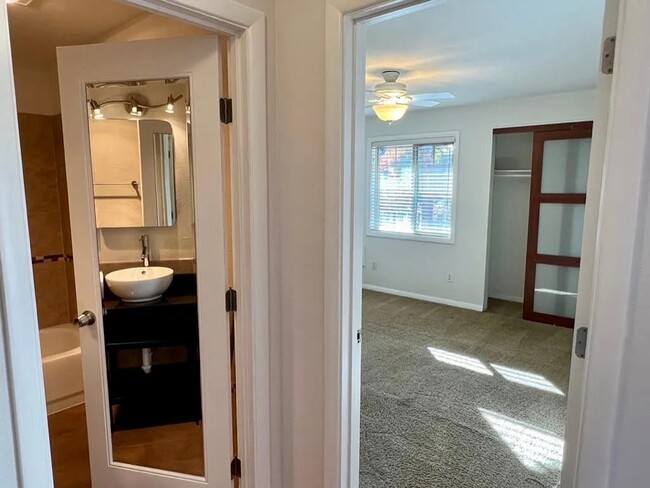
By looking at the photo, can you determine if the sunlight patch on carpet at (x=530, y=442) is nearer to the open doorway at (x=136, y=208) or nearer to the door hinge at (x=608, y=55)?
the open doorway at (x=136, y=208)

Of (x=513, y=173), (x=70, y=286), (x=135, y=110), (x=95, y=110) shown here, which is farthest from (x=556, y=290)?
(x=70, y=286)

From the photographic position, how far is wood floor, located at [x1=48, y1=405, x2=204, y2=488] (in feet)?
6.63

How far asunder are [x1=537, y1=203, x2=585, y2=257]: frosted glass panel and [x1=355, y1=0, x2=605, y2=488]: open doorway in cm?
2

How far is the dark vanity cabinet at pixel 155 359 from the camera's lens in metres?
2.03

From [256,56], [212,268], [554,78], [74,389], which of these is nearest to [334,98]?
[256,56]

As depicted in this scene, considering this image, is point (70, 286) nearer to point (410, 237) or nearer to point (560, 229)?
point (410, 237)

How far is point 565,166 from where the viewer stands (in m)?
4.53

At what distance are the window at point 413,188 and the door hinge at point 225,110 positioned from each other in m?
4.08

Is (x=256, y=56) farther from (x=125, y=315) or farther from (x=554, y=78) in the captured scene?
(x=554, y=78)

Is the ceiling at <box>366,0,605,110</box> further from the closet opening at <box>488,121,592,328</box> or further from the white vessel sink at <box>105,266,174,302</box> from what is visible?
the white vessel sink at <box>105,266,174,302</box>

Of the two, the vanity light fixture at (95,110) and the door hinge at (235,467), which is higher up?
the vanity light fixture at (95,110)

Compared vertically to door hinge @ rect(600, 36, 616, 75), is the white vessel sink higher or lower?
lower

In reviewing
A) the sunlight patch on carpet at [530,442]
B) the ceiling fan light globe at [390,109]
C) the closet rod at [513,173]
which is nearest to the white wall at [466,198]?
the closet rod at [513,173]

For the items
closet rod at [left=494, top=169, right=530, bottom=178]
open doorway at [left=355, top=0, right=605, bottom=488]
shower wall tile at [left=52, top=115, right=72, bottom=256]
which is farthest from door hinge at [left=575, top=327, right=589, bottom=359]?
closet rod at [left=494, top=169, right=530, bottom=178]
